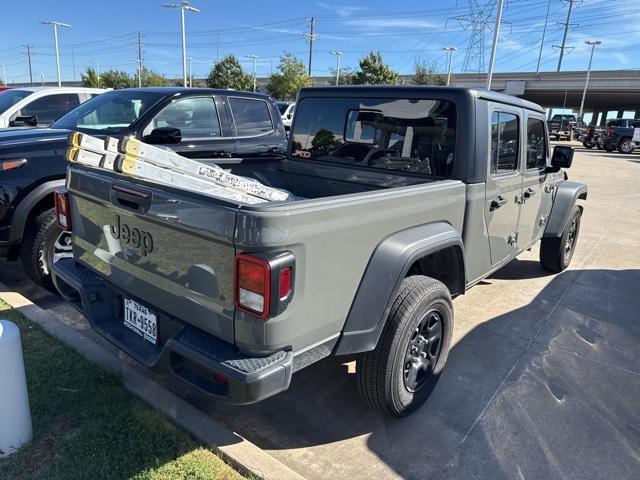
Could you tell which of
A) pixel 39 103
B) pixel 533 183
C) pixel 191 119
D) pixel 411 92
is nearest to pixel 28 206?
pixel 191 119

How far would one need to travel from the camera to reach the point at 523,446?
2793mm

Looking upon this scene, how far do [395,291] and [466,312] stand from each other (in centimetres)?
218

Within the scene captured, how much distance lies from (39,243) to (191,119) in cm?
209

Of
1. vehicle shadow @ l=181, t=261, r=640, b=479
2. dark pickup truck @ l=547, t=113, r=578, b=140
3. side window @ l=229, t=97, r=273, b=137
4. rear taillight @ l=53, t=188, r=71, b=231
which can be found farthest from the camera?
dark pickup truck @ l=547, t=113, r=578, b=140

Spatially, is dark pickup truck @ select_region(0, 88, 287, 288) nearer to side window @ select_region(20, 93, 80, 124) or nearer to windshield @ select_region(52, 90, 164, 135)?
windshield @ select_region(52, 90, 164, 135)

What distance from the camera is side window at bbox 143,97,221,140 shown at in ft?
16.9

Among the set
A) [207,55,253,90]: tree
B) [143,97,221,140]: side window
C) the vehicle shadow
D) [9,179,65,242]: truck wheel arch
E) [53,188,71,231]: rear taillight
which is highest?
[207,55,253,90]: tree

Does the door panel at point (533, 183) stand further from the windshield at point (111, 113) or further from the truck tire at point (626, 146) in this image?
the truck tire at point (626, 146)

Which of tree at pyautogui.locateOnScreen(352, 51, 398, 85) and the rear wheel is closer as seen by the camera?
the rear wheel

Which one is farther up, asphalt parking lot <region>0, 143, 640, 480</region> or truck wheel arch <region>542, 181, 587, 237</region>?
truck wheel arch <region>542, 181, 587, 237</region>

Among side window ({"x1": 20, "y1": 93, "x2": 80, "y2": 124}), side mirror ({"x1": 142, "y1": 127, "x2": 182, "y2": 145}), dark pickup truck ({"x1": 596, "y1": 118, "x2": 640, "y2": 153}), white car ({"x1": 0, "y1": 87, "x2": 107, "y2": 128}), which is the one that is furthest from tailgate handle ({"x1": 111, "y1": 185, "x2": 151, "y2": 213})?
dark pickup truck ({"x1": 596, "y1": 118, "x2": 640, "y2": 153})

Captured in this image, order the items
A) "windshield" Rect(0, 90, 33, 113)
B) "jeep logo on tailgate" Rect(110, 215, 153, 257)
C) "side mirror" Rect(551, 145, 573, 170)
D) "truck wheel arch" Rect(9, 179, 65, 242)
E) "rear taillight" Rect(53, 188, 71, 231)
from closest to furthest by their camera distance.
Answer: "jeep logo on tailgate" Rect(110, 215, 153, 257)
"rear taillight" Rect(53, 188, 71, 231)
"truck wheel arch" Rect(9, 179, 65, 242)
"side mirror" Rect(551, 145, 573, 170)
"windshield" Rect(0, 90, 33, 113)

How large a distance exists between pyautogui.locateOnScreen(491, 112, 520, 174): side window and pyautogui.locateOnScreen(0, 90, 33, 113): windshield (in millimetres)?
7535

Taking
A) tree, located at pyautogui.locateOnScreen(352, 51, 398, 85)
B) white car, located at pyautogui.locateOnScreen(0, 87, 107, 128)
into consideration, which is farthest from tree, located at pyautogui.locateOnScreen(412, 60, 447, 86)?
white car, located at pyautogui.locateOnScreen(0, 87, 107, 128)
